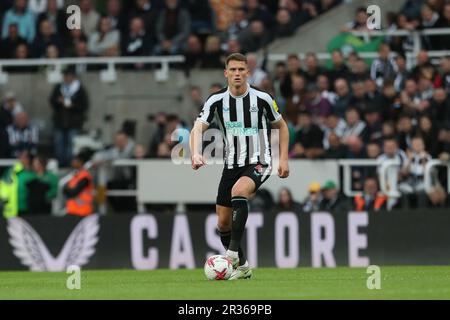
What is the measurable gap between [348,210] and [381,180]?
70 cm

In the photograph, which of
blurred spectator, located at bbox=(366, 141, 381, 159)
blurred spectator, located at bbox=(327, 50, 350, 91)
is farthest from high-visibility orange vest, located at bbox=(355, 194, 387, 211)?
blurred spectator, located at bbox=(327, 50, 350, 91)

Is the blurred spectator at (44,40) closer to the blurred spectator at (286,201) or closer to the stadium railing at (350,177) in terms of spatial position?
the stadium railing at (350,177)

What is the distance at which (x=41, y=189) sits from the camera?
2105 cm

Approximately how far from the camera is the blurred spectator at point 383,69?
21.4 meters

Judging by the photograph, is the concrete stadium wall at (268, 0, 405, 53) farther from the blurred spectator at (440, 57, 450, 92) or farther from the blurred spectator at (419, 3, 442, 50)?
the blurred spectator at (440, 57, 450, 92)

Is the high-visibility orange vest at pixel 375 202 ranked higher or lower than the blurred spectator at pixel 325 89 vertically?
lower

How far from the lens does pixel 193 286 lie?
1331 cm

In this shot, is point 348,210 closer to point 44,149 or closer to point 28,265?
point 28,265

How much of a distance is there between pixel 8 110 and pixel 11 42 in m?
1.99

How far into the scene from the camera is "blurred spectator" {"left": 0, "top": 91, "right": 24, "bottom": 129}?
23391 mm

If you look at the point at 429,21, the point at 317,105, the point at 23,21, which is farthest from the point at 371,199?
the point at 23,21

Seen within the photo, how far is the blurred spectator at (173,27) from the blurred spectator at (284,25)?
1.61 meters

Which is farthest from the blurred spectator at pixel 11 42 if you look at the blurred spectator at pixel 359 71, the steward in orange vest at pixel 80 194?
the blurred spectator at pixel 359 71

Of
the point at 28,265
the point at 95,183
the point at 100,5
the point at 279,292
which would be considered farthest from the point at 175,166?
the point at 279,292
